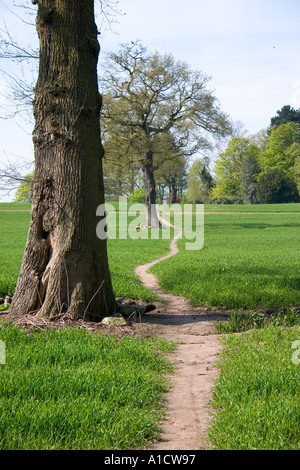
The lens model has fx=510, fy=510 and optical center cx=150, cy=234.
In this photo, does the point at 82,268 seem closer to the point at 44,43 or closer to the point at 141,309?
the point at 141,309

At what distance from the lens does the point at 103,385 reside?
4.71m

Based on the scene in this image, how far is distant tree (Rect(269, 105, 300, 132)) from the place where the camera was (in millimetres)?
95875

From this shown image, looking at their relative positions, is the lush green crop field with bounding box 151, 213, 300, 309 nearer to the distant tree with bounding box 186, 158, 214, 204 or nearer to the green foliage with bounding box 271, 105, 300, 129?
the distant tree with bounding box 186, 158, 214, 204

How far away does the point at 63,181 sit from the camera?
25.5 feet

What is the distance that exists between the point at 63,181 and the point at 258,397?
4.60 metres

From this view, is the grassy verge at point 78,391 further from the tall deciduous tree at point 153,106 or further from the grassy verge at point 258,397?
the tall deciduous tree at point 153,106

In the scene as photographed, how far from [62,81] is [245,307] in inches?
213

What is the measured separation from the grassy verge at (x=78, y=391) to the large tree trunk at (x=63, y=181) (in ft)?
4.18

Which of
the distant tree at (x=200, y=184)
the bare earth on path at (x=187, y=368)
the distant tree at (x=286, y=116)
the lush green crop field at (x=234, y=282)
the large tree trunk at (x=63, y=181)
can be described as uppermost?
the distant tree at (x=286, y=116)

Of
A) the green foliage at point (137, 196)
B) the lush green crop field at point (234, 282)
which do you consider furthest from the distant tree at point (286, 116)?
the lush green crop field at point (234, 282)

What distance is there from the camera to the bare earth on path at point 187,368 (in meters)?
4.13

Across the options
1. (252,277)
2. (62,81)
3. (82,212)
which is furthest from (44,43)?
(252,277)

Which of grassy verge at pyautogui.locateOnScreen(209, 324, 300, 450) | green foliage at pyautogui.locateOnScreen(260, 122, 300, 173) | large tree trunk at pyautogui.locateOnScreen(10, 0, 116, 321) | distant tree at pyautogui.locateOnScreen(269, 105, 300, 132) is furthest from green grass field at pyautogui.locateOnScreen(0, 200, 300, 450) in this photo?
distant tree at pyautogui.locateOnScreen(269, 105, 300, 132)

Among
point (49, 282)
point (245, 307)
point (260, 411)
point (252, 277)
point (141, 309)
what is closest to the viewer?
point (260, 411)
